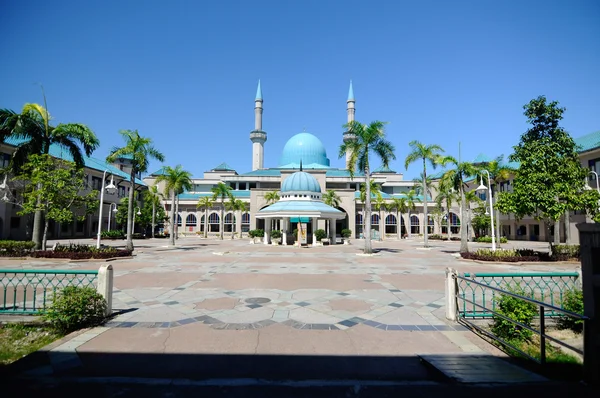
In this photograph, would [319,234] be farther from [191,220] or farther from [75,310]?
[191,220]

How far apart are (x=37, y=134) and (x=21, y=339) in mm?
19708

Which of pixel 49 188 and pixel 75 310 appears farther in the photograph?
pixel 49 188

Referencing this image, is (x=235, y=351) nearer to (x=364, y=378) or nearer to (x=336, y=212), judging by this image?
→ (x=364, y=378)

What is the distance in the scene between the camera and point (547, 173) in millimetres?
19406

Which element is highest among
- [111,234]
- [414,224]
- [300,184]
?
[300,184]

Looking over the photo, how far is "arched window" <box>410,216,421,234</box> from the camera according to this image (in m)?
65.7

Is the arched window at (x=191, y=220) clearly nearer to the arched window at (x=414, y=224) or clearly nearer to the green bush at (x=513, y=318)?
the arched window at (x=414, y=224)

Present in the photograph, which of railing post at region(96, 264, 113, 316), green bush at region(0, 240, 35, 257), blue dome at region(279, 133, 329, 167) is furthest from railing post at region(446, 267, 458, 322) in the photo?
blue dome at region(279, 133, 329, 167)

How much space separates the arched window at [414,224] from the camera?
65688mm

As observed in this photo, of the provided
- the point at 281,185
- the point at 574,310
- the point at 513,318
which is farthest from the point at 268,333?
the point at 281,185

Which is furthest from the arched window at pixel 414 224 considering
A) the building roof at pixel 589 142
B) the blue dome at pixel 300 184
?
the blue dome at pixel 300 184

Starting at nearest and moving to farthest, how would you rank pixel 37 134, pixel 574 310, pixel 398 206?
pixel 574 310 < pixel 37 134 < pixel 398 206

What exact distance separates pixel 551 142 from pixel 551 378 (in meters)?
20.1

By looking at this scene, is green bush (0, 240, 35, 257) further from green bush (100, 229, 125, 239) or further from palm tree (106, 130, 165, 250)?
green bush (100, 229, 125, 239)
